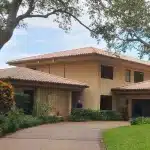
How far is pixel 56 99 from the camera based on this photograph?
1323 inches

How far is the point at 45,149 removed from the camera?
1574 centimetres

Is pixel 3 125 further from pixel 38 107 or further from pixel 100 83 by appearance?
pixel 100 83

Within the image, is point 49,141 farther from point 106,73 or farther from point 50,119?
point 106,73

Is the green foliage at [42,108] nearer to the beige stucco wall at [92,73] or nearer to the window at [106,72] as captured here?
the beige stucco wall at [92,73]

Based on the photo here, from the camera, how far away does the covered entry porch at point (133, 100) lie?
1449 inches

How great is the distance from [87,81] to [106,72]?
6.48 feet

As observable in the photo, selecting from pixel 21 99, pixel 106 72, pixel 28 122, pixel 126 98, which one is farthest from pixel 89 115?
pixel 28 122

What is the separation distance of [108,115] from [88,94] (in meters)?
2.77

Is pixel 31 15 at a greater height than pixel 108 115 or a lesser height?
greater

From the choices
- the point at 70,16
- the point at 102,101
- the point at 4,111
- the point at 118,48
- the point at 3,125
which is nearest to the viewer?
the point at 118,48

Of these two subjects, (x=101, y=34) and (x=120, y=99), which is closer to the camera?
(x=101, y=34)

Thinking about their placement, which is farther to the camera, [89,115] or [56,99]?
[89,115]

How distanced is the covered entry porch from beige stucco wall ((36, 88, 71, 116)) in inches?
221

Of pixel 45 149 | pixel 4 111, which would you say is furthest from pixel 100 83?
pixel 45 149
